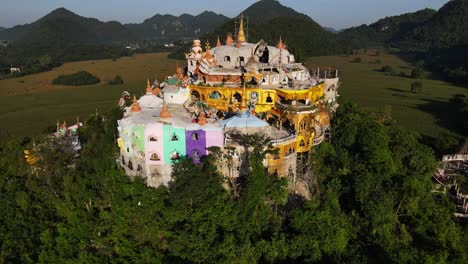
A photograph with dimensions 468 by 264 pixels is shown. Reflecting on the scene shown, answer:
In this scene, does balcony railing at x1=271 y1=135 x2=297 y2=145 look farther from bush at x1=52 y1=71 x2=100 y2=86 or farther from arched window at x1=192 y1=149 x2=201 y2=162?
bush at x1=52 y1=71 x2=100 y2=86

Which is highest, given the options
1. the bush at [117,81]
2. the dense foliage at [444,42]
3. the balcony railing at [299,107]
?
the dense foliage at [444,42]

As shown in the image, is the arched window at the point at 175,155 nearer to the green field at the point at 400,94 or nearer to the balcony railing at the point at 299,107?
the balcony railing at the point at 299,107

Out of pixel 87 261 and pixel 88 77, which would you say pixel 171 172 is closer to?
pixel 87 261

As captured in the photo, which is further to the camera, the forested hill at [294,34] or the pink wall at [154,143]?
the forested hill at [294,34]

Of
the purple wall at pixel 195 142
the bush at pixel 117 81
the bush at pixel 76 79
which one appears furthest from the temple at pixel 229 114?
the bush at pixel 76 79

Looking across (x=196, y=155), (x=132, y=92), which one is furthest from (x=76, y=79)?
(x=196, y=155)

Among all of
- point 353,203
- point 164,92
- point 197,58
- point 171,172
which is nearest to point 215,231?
point 171,172

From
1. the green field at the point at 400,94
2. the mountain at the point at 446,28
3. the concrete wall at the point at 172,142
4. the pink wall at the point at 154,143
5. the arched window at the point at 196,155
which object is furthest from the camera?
the mountain at the point at 446,28
